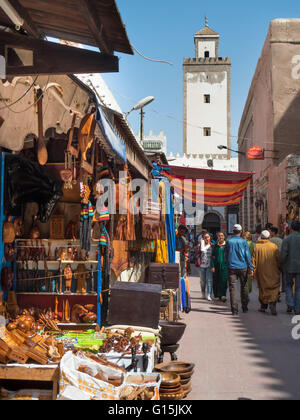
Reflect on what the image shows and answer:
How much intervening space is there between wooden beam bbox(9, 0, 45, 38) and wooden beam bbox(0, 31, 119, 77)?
0.58ft

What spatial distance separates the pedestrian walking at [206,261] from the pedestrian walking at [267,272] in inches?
59.4

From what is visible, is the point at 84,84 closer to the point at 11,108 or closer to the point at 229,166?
the point at 11,108

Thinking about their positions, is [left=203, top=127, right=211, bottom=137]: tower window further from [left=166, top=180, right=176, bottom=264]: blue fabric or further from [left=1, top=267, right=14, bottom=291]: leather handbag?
[left=1, top=267, right=14, bottom=291]: leather handbag

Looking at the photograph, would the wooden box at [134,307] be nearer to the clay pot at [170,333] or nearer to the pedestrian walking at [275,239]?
the clay pot at [170,333]

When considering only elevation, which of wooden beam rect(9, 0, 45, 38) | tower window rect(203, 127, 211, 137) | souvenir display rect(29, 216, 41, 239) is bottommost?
souvenir display rect(29, 216, 41, 239)

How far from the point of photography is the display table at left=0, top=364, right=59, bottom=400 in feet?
11.3

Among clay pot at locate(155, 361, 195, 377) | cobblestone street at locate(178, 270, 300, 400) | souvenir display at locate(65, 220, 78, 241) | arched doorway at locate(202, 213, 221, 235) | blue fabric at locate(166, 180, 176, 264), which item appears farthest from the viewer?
arched doorway at locate(202, 213, 221, 235)

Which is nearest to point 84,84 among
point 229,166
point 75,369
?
point 75,369

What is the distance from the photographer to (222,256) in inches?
417

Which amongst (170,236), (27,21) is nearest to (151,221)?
(170,236)

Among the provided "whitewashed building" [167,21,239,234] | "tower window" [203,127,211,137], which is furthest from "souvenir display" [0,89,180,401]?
"tower window" [203,127,211,137]

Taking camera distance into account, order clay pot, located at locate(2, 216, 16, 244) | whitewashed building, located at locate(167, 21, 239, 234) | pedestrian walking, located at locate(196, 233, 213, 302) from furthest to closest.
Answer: whitewashed building, located at locate(167, 21, 239, 234), pedestrian walking, located at locate(196, 233, 213, 302), clay pot, located at locate(2, 216, 16, 244)

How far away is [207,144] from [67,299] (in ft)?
134

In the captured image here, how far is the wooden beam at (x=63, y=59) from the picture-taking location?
2.97m
